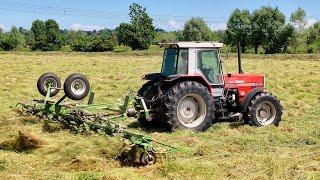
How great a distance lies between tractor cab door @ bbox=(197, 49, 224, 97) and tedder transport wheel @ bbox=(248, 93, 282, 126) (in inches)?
33.7

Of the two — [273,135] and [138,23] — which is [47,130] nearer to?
[273,135]

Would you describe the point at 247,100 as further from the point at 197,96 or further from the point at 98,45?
the point at 98,45

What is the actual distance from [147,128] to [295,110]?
506 cm

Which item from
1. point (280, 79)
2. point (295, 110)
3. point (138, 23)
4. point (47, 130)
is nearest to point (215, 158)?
point (47, 130)

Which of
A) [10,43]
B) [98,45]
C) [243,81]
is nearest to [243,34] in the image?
[98,45]

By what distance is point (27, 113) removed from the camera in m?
12.1

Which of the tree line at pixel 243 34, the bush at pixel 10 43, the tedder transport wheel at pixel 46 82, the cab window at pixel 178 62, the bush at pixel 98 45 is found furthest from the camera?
the bush at pixel 10 43

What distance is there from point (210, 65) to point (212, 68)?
0.09 m

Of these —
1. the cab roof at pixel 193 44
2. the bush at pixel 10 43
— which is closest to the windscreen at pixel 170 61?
the cab roof at pixel 193 44

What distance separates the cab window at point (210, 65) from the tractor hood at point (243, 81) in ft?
1.32

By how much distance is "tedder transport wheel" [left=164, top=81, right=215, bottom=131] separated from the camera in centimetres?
1066

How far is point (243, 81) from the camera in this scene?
12281 mm

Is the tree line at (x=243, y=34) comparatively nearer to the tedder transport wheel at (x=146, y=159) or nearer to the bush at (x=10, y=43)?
the bush at (x=10, y=43)

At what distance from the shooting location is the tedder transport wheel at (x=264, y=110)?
11617mm
